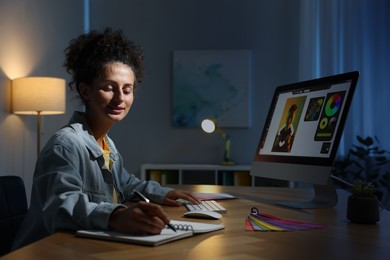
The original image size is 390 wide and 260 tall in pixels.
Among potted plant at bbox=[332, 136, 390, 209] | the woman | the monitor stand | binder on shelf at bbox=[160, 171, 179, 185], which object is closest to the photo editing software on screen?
the monitor stand

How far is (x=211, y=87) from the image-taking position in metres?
4.48

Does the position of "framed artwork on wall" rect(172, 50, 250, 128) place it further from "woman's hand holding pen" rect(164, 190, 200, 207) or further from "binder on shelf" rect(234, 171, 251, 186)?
"woman's hand holding pen" rect(164, 190, 200, 207)

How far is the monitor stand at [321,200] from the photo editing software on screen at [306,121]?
16 centimetres

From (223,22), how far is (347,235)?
3.67 metres

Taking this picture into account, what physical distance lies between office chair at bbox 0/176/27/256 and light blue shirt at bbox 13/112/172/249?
0.10m

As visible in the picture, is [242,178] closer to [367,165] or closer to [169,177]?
[169,177]

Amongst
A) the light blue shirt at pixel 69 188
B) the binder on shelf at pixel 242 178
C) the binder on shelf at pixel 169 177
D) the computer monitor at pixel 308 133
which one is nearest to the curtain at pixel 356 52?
the binder on shelf at pixel 242 178

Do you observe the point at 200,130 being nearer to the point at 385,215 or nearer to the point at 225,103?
the point at 225,103

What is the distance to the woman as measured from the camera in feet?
3.36

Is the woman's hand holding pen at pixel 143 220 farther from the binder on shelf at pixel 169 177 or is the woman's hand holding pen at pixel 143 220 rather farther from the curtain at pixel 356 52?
the curtain at pixel 356 52

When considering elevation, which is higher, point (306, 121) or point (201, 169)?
point (306, 121)

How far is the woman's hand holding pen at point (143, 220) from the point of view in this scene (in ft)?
3.19

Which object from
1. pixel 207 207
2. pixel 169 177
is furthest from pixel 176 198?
pixel 169 177

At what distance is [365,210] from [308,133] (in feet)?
1.24
